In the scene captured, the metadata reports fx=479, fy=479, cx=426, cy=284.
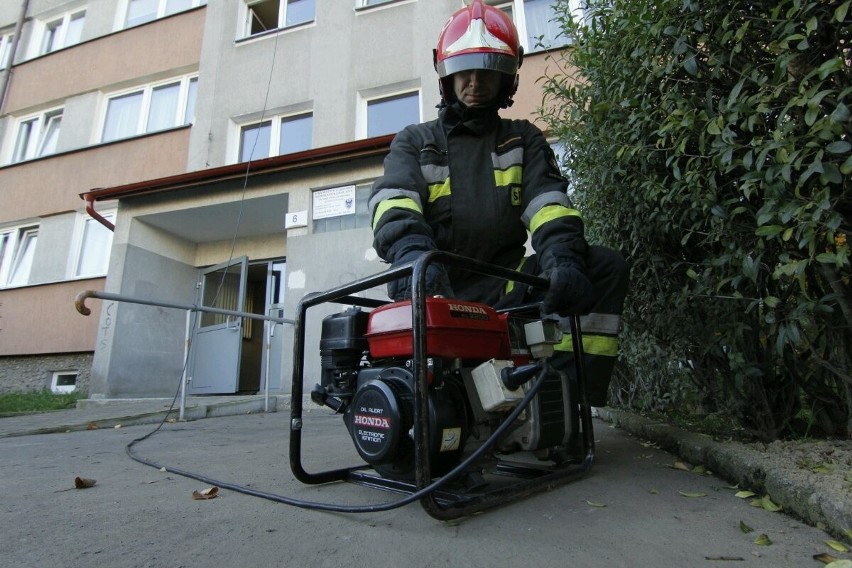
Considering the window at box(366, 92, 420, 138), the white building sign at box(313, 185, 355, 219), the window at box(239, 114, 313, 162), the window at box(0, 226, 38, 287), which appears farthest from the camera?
the window at box(0, 226, 38, 287)

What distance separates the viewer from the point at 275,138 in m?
8.29

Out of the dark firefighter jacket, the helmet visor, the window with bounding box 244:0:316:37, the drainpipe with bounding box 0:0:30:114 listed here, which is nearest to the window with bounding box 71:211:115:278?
the window with bounding box 244:0:316:37

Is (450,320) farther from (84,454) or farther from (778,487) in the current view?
(84,454)

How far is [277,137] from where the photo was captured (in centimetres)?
830

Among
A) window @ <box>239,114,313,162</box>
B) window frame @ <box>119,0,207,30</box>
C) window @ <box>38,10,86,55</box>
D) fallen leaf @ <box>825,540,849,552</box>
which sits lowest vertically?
fallen leaf @ <box>825,540,849,552</box>

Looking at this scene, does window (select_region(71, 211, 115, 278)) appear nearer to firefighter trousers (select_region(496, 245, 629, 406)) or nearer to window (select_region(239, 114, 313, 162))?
window (select_region(239, 114, 313, 162))

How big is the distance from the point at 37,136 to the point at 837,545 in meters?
14.0

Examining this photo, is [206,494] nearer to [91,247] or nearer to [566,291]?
[566,291]

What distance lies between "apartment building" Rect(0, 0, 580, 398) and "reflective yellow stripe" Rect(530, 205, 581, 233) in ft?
13.9

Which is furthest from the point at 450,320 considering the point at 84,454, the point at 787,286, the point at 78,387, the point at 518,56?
the point at 78,387

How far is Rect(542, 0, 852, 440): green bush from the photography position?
54.2 inches

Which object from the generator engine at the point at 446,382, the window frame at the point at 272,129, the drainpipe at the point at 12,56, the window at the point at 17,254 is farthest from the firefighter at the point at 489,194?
the drainpipe at the point at 12,56

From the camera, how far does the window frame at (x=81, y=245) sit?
884 cm

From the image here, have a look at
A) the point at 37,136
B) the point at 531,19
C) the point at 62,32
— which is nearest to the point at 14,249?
the point at 37,136
